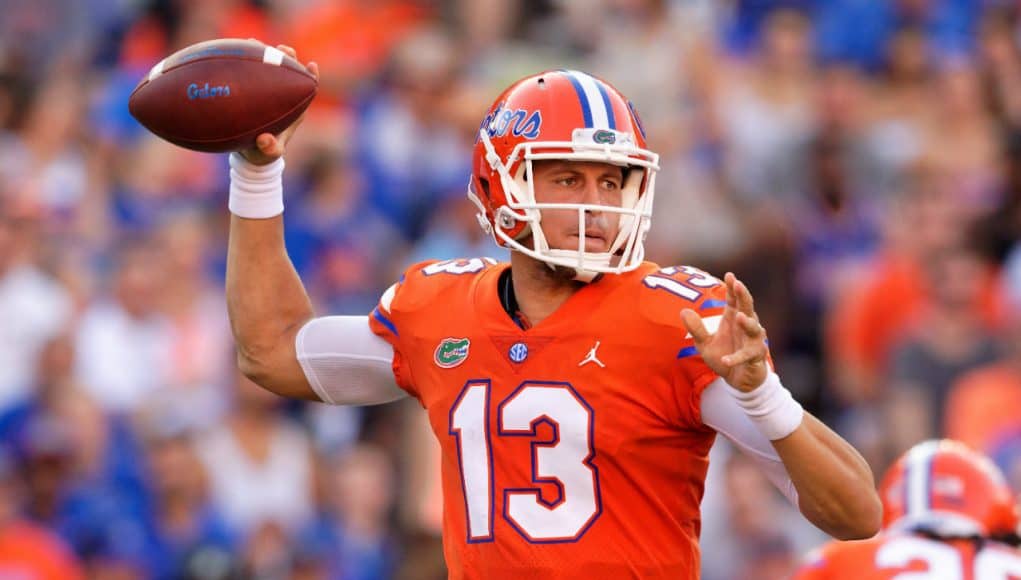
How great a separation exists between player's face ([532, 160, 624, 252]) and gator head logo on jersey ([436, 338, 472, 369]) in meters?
0.30

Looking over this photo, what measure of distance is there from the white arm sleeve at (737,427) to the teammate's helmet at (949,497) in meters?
1.45

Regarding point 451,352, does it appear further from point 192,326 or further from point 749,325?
point 192,326

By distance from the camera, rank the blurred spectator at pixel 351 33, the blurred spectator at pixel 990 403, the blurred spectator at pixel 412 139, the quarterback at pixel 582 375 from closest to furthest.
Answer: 1. the quarterback at pixel 582 375
2. the blurred spectator at pixel 990 403
3. the blurred spectator at pixel 412 139
4. the blurred spectator at pixel 351 33

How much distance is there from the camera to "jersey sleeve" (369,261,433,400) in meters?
4.14

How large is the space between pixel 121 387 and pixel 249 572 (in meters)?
1.41

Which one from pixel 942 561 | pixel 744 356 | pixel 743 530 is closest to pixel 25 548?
pixel 743 530

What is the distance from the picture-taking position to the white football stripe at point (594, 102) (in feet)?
12.9

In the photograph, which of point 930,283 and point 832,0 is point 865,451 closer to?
point 930,283

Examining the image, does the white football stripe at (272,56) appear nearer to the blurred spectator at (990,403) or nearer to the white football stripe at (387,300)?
the white football stripe at (387,300)

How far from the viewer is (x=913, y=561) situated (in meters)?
4.89

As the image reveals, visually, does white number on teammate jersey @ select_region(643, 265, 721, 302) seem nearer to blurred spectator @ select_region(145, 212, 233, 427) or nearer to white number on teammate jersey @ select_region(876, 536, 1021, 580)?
white number on teammate jersey @ select_region(876, 536, 1021, 580)

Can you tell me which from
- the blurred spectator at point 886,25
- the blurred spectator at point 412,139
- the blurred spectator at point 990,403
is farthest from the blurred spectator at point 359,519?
the blurred spectator at point 886,25

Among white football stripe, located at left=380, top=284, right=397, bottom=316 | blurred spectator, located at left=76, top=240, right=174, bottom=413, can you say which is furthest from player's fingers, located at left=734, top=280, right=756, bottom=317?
blurred spectator, located at left=76, top=240, right=174, bottom=413

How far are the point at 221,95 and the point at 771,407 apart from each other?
1485mm
